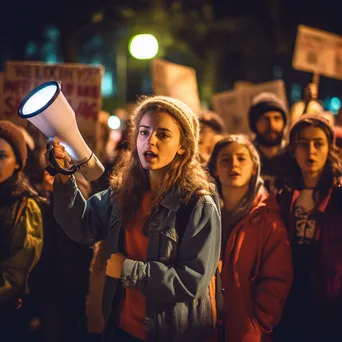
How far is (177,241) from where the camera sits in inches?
95.3

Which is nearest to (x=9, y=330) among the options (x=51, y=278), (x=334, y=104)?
(x=51, y=278)

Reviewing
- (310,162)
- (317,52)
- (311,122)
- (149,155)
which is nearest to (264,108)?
(311,122)

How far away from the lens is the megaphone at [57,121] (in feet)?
7.80

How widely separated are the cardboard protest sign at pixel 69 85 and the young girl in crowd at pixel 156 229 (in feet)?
7.67

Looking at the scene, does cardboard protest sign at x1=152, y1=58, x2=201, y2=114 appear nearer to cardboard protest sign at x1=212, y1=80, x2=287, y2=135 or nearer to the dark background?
cardboard protest sign at x1=212, y1=80, x2=287, y2=135

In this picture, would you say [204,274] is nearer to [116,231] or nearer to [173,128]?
[116,231]

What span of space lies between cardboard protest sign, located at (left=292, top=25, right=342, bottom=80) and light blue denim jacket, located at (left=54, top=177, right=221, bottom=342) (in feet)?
14.0

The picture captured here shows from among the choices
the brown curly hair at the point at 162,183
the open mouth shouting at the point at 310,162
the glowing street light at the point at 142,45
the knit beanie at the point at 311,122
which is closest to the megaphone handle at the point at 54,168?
the brown curly hair at the point at 162,183

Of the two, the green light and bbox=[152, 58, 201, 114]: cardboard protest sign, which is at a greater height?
the green light

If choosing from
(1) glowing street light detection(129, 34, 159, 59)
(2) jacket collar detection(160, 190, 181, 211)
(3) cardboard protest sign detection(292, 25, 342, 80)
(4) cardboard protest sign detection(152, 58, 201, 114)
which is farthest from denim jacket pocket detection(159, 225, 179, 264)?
(1) glowing street light detection(129, 34, 159, 59)

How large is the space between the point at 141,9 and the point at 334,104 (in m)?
8.51

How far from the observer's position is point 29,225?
3.17 m

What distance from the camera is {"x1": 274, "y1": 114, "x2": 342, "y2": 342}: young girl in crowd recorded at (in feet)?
10.3

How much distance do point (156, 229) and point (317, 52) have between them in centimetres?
470
